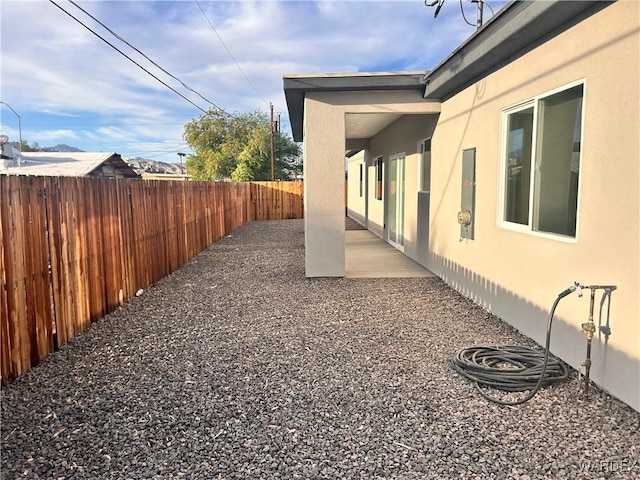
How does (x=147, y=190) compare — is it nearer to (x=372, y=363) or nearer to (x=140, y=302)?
(x=140, y=302)

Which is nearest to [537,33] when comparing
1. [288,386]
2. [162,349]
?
[288,386]

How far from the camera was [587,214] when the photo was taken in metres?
3.31

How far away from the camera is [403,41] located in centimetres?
939

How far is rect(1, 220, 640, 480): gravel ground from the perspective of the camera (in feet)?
7.58

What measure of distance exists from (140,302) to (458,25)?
7.59 metres

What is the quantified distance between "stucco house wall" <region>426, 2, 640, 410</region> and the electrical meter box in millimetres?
276

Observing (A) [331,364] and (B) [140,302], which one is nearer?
(A) [331,364]

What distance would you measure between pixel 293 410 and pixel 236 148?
99.5 ft

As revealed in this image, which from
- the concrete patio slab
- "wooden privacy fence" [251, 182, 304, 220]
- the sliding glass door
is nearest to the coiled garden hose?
the concrete patio slab

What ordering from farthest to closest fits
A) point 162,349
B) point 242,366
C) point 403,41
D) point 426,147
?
point 403,41
point 426,147
point 162,349
point 242,366

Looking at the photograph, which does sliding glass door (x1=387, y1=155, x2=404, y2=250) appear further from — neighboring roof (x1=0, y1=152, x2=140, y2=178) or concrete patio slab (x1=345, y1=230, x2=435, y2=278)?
neighboring roof (x1=0, y1=152, x2=140, y2=178)

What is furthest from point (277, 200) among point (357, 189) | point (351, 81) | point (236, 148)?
point (351, 81)

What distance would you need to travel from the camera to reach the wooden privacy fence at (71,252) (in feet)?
10.9

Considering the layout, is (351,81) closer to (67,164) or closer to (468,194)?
(468,194)
